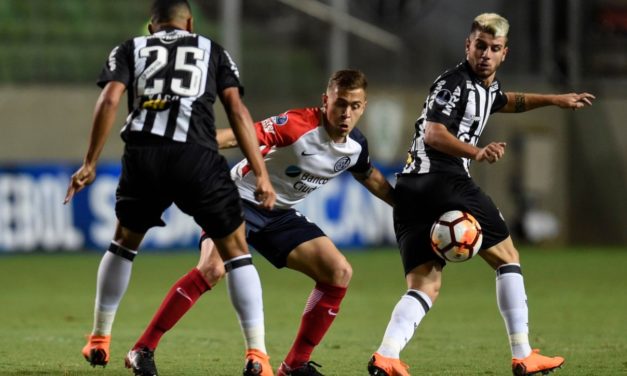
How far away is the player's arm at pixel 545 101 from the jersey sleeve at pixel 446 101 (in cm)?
57

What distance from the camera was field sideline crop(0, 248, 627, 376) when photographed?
23.7 ft

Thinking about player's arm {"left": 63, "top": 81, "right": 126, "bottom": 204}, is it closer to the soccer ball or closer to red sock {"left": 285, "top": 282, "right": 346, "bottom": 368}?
red sock {"left": 285, "top": 282, "right": 346, "bottom": 368}

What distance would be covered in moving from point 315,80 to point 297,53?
0.66 meters

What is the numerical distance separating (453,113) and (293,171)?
0.92 metres

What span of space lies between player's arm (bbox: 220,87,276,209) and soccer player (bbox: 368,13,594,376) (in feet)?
3.24

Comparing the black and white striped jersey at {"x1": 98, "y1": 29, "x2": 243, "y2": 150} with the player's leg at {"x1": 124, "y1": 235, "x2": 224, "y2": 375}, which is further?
the player's leg at {"x1": 124, "y1": 235, "x2": 224, "y2": 375}

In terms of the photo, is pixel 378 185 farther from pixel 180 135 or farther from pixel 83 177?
pixel 83 177

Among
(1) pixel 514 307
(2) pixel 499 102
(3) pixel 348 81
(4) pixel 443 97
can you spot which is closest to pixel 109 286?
(3) pixel 348 81

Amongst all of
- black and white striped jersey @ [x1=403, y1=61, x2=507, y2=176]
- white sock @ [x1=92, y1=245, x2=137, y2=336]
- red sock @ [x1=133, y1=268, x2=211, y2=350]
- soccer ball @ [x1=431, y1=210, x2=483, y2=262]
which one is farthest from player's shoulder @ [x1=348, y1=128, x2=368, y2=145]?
white sock @ [x1=92, y1=245, x2=137, y2=336]

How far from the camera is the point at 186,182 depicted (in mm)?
5863

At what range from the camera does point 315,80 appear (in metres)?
19.8

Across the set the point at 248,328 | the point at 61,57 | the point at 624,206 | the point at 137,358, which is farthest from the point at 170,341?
the point at 624,206

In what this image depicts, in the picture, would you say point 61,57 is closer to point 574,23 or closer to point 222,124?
point 222,124

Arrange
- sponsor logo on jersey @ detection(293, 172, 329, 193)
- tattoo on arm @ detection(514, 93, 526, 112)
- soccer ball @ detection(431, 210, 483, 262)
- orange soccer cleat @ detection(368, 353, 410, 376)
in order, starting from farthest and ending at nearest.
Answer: tattoo on arm @ detection(514, 93, 526, 112), sponsor logo on jersey @ detection(293, 172, 329, 193), soccer ball @ detection(431, 210, 483, 262), orange soccer cleat @ detection(368, 353, 410, 376)
